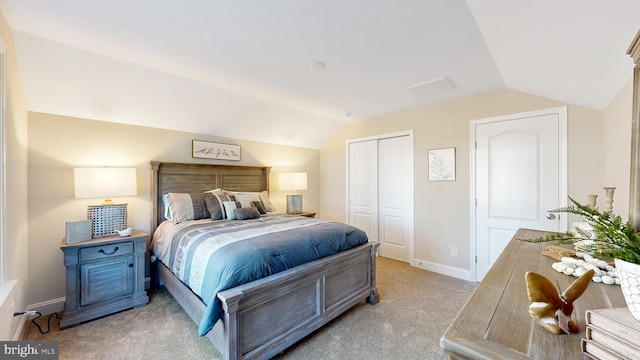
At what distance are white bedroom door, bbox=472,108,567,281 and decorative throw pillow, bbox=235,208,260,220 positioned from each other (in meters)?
2.82

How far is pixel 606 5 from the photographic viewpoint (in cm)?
122

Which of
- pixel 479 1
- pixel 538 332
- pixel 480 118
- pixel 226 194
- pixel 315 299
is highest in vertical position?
pixel 479 1

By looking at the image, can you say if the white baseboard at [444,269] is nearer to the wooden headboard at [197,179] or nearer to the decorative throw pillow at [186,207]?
the wooden headboard at [197,179]

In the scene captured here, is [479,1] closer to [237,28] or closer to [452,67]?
[452,67]

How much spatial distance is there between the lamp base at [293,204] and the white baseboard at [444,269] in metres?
2.02

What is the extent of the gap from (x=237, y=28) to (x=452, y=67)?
197cm

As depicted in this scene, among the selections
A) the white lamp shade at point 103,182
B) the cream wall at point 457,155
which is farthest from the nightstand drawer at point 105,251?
the cream wall at point 457,155

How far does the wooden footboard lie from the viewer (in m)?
1.60

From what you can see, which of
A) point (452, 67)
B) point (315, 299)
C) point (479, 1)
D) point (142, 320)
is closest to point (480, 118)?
point (452, 67)

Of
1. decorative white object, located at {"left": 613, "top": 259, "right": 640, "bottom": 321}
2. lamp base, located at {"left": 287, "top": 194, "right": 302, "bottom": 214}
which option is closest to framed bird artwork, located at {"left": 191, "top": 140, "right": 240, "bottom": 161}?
lamp base, located at {"left": 287, "top": 194, "right": 302, "bottom": 214}

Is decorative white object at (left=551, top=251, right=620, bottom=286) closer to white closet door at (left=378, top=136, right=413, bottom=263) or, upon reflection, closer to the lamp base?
white closet door at (left=378, top=136, right=413, bottom=263)

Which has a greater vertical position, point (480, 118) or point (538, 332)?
point (480, 118)

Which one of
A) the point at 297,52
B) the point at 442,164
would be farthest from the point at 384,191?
the point at 297,52

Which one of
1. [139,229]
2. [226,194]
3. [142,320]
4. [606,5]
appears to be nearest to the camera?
[606,5]
